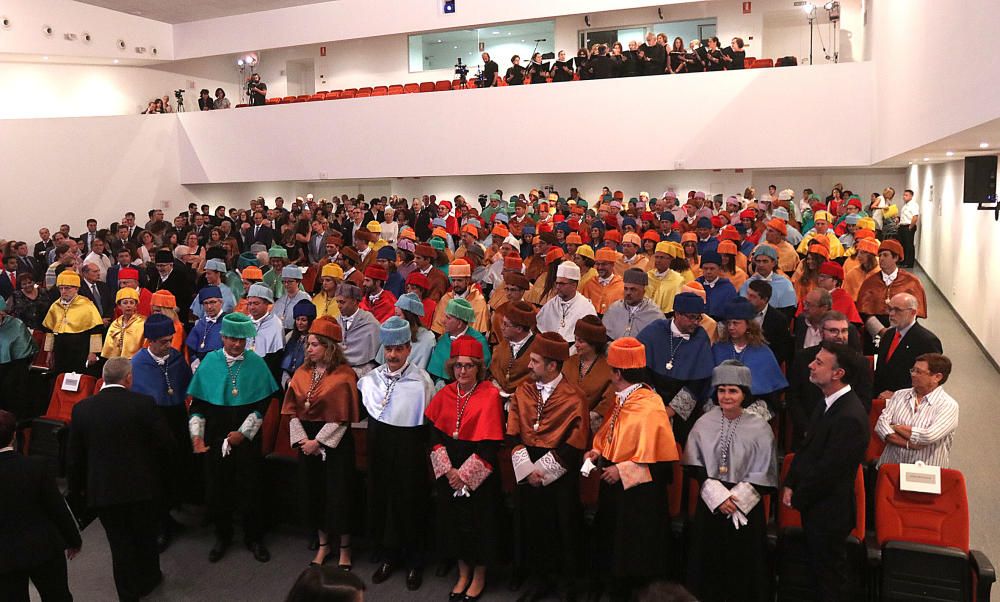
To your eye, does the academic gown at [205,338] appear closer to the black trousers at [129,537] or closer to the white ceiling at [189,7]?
the black trousers at [129,537]

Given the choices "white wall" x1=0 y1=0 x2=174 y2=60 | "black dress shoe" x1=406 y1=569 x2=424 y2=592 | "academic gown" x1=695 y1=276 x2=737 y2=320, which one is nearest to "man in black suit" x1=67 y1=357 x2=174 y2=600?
"black dress shoe" x1=406 y1=569 x2=424 y2=592

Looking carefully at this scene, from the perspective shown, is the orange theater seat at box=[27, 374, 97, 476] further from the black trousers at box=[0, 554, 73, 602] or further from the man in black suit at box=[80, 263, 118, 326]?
the black trousers at box=[0, 554, 73, 602]

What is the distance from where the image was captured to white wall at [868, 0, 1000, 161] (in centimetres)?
629

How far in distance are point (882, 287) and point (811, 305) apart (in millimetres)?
2317

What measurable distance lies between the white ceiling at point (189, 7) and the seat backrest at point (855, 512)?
23.5 meters

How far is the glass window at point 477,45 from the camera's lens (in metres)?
25.1

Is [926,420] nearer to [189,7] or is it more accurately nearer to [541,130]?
[541,130]

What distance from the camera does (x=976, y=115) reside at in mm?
6523

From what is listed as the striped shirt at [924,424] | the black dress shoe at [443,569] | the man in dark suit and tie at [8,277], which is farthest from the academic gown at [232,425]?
the man in dark suit and tie at [8,277]

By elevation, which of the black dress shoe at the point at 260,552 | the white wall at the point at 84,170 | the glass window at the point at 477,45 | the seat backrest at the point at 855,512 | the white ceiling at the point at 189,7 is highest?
the white ceiling at the point at 189,7

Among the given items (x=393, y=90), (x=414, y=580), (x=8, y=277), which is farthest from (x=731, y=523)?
(x=393, y=90)

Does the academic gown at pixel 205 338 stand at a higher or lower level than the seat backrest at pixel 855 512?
higher

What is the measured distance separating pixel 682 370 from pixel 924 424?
166cm

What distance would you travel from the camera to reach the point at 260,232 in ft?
55.0
